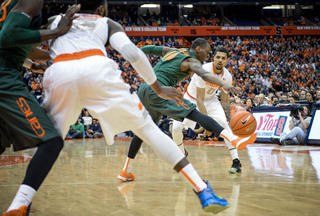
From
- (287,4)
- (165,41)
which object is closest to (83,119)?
(165,41)

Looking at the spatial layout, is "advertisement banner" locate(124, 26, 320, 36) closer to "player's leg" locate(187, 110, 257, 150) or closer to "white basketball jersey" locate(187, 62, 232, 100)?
"white basketball jersey" locate(187, 62, 232, 100)

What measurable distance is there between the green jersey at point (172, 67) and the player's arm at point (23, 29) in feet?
6.54

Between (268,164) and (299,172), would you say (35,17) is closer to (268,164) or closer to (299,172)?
(299,172)

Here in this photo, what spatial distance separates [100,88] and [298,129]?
317 inches

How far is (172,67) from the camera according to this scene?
14.8 feet

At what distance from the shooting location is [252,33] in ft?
111

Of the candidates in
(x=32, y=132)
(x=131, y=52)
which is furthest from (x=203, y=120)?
(x=32, y=132)

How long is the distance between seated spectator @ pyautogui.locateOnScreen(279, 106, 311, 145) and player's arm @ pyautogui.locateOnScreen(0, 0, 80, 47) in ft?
26.7

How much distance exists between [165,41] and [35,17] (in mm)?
29474

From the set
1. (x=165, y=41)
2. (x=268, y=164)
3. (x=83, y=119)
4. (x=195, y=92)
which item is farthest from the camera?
(x=165, y=41)

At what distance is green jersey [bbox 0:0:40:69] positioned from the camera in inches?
96.8

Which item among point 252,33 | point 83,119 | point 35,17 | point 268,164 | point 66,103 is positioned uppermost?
point 35,17

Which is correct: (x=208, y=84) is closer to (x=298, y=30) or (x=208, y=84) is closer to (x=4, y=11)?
(x=4, y=11)

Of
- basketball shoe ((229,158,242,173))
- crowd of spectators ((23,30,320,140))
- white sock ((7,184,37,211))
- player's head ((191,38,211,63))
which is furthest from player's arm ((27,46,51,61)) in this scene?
crowd of spectators ((23,30,320,140))
